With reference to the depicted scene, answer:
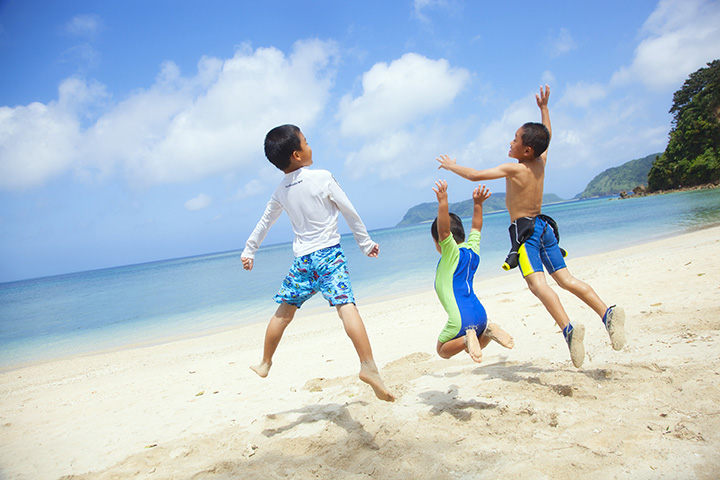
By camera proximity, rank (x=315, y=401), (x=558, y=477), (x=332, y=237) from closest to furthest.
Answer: (x=558, y=477) < (x=332, y=237) < (x=315, y=401)

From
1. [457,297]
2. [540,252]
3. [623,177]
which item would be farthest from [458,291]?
[623,177]

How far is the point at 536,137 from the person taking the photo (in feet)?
11.3

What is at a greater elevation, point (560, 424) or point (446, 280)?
point (446, 280)

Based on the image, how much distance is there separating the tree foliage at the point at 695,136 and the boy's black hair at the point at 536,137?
182 ft

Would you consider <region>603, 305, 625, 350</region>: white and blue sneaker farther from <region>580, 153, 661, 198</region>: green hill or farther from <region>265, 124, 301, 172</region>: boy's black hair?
<region>580, 153, 661, 198</region>: green hill

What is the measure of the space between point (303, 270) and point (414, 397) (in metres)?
1.39

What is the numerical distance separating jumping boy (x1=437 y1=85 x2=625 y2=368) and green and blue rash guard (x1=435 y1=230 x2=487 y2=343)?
1.66ft

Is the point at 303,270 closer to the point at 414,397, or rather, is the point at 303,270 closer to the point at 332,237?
the point at 332,237

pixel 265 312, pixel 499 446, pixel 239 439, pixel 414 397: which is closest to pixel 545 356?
pixel 414 397

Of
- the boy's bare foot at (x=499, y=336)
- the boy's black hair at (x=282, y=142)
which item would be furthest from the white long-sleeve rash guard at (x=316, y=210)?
the boy's bare foot at (x=499, y=336)

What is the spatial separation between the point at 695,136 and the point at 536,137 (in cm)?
5750

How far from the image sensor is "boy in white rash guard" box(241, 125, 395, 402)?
303 centimetres

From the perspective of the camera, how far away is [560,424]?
251cm

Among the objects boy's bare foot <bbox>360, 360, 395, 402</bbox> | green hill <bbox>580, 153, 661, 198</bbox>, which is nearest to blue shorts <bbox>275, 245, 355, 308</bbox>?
boy's bare foot <bbox>360, 360, 395, 402</bbox>
